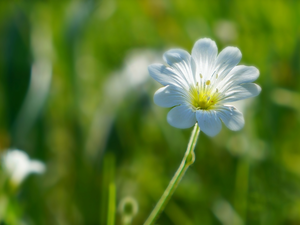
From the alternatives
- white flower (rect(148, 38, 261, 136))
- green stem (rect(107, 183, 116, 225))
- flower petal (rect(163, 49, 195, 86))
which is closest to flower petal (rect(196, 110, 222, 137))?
white flower (rect(148, 38, 261, 136))

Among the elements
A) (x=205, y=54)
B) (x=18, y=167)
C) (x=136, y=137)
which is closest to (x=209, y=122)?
(x=205, y=54)

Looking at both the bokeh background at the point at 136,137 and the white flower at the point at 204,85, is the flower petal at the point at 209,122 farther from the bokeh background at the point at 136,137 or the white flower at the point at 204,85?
the bokeh background at the point at 136,137

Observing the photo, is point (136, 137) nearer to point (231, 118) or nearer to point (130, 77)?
point (130, 77)

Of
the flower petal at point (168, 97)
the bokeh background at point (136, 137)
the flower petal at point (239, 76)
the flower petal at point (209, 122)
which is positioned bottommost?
the bokeh background at point (136, 137)

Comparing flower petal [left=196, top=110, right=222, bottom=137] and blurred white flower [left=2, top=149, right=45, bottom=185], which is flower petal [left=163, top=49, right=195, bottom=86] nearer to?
flower petal [left=196, top=110, right=222, bottom=137]

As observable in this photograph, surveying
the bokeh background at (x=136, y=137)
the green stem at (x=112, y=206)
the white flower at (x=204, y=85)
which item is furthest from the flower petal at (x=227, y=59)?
the bokeh background at (x=136, y=137)

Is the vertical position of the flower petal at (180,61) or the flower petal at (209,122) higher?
the flower petal at (180,61)

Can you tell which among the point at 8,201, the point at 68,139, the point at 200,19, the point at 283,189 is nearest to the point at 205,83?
the point at 8,201

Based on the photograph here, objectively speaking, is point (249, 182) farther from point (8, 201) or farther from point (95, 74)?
point (95, 74)
